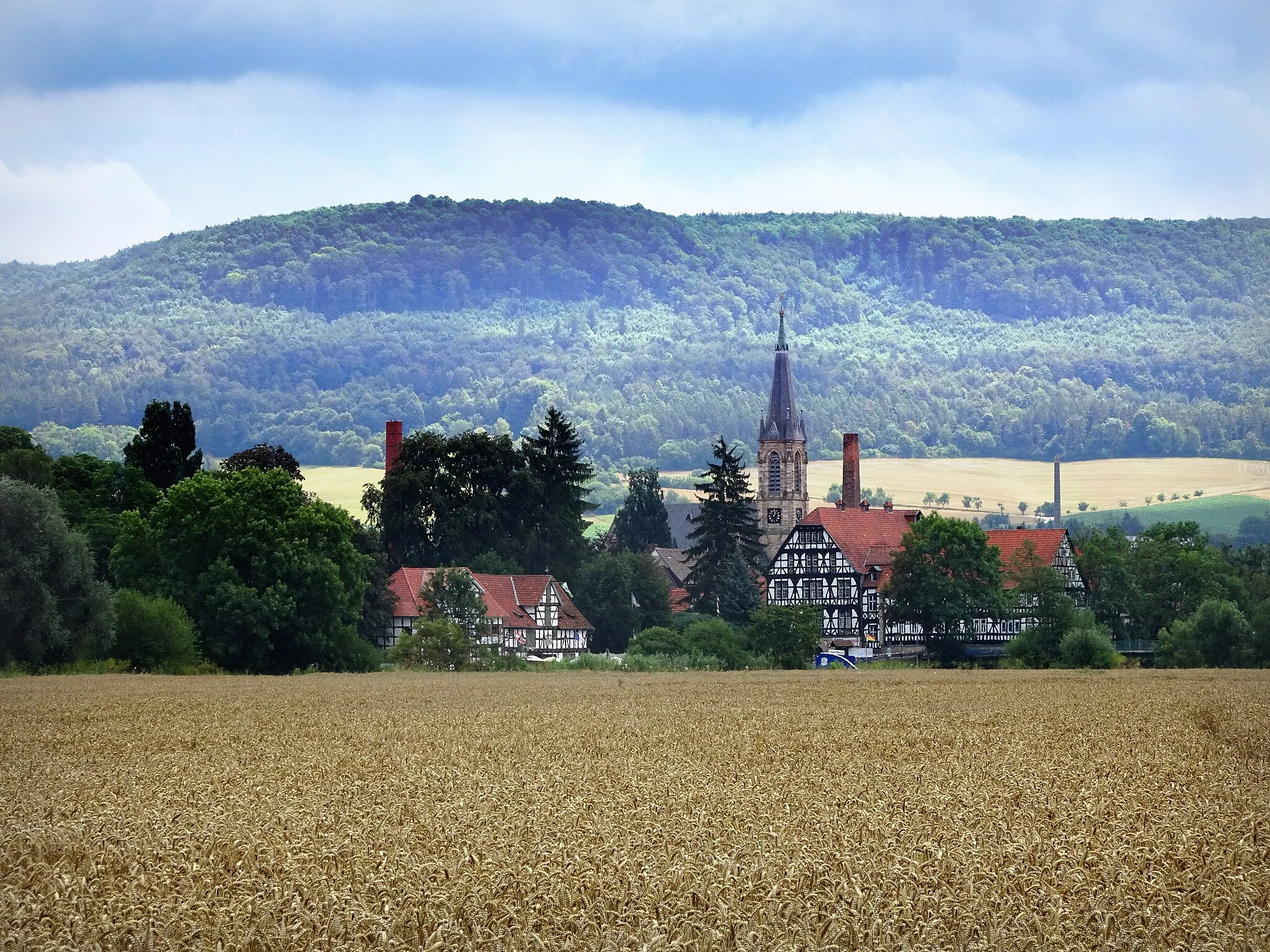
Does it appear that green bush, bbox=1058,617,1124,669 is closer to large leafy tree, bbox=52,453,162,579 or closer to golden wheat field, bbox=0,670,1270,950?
large leafy tree, bbox=52,453,162,579

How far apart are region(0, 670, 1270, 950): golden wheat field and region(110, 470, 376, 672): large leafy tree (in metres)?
36.5

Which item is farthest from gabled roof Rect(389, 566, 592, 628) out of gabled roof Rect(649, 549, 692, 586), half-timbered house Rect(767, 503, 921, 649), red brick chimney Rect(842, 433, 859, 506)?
red brick chimney Rect(842, 433, 859, 506)

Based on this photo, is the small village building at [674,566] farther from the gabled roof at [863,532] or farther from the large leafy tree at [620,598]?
the large leafy tree at [620,598]

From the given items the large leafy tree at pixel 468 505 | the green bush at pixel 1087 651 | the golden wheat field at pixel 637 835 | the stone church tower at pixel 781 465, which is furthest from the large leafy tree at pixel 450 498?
the golden wheat field at pixel 637 835

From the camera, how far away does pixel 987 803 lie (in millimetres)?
19328

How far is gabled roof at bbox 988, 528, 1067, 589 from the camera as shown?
110 meters

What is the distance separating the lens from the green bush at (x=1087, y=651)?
80.0m

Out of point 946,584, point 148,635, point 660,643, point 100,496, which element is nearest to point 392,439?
point 100,496

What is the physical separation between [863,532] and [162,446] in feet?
185

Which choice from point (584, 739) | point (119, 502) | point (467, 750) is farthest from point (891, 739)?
point (119, 502)

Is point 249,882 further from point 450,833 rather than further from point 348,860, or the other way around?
point 450,833

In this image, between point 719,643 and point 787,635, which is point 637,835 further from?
point 787,635

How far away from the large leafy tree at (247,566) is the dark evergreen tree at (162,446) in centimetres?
2004

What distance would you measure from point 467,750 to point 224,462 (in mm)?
75406
